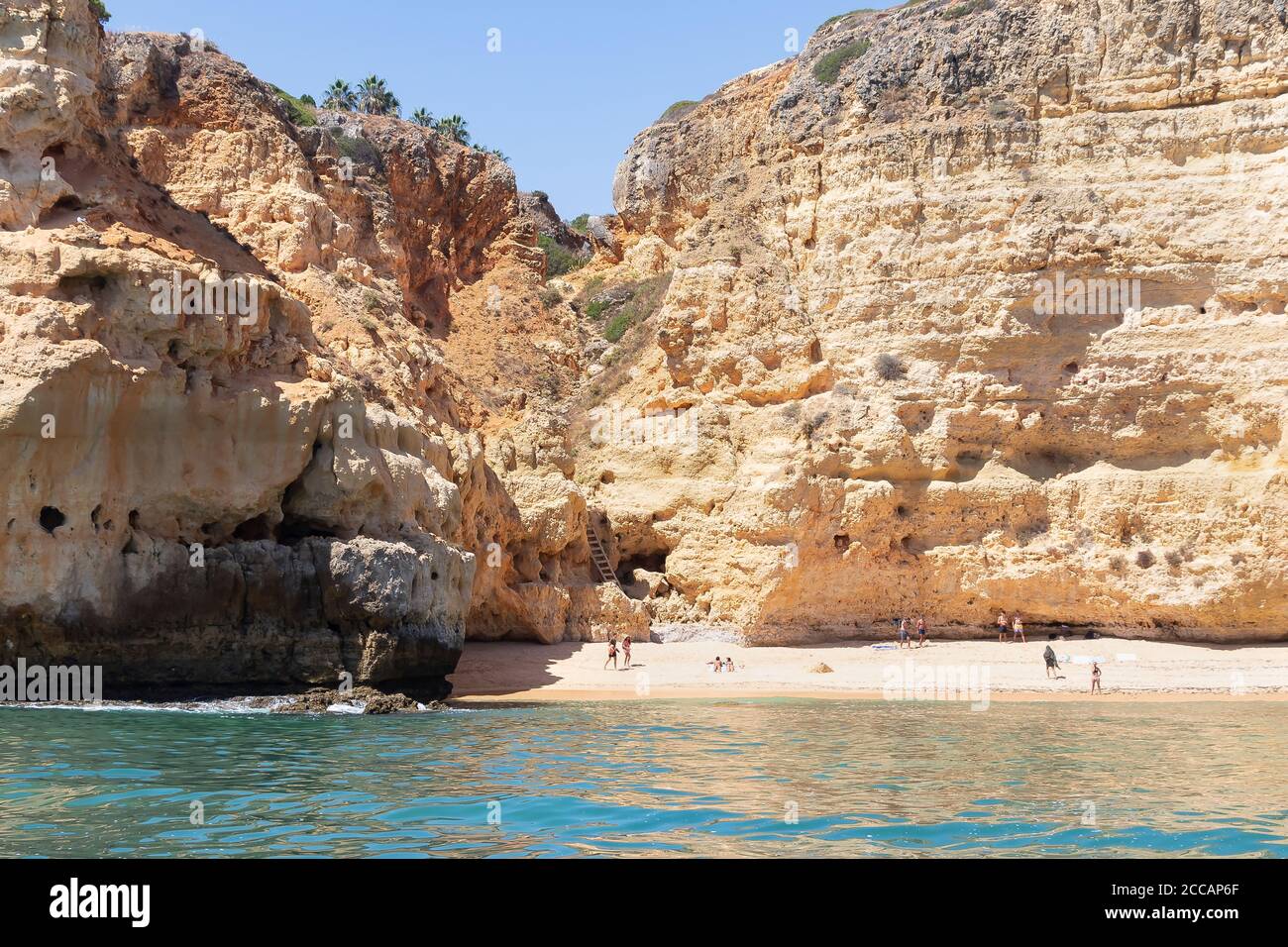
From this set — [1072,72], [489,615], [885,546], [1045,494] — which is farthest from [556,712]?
[1072,72]

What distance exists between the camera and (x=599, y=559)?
28.3 meters

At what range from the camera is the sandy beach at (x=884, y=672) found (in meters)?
21.7

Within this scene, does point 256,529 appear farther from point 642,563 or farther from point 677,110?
point 677,110

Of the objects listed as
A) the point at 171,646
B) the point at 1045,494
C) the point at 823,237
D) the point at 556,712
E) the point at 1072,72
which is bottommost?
the point at 556,712

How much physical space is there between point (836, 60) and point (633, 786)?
2963 centimetres

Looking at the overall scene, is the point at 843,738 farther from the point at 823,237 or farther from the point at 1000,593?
the point at 823,237

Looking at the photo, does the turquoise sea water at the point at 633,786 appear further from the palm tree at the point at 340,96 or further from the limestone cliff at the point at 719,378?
the palm tree at the point at 340,96

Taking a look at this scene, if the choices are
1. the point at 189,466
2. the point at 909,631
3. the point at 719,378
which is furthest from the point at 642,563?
the point at 189,466

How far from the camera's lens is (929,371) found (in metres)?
28.6

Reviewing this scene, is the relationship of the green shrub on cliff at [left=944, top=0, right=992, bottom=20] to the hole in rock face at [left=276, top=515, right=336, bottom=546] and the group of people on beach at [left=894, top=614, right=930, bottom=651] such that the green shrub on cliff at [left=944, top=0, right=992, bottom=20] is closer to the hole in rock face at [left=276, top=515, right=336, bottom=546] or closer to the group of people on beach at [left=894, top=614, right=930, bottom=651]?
the group of people on beach at [left=894, top=614, right=930, bottom=651]

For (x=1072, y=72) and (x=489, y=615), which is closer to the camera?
(x=489, y=615)
